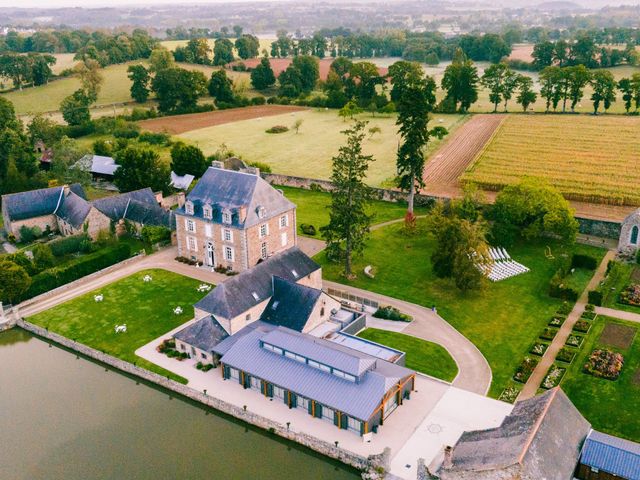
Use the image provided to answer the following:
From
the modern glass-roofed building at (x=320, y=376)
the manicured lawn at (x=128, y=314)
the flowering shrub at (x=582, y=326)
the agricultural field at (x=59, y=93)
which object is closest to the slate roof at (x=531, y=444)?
the modern glass-roofed building at (x=320, y=376)

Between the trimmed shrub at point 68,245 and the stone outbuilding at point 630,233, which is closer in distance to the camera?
the stone outbuilding at point 630,233

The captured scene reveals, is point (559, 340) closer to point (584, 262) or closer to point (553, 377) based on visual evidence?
point (553, 377)

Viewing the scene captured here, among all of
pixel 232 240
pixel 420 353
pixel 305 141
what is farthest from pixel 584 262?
pixel 305 141

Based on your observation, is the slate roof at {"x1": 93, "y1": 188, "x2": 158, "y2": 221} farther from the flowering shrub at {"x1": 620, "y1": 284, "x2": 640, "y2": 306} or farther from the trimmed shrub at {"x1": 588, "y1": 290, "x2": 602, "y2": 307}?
the flowering shrub at {"x1": 620, "y1": 284, "x2": 640, "y2": 306}

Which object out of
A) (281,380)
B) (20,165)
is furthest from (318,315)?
(20,165)

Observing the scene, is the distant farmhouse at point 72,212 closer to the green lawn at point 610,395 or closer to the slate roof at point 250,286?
the slate roof at point 250,286

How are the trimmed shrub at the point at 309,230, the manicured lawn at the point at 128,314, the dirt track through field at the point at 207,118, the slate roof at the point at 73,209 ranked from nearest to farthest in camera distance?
1. the manicured lawn at the point at 128,314
2. the slate roof at the point at 73,209
3. the trimmed shrub at the point at 309,230
4. the dirt track through field at the point at 207,118
